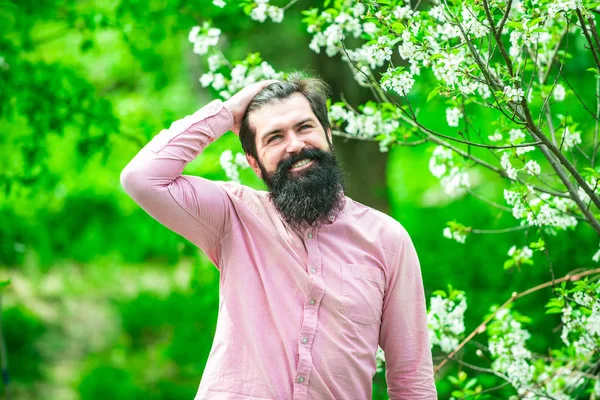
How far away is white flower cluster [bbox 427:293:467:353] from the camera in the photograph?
2.94m

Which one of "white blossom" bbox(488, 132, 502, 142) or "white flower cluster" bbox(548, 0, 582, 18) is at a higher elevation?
"white flower cluster" bbox(548, 0, 582, 18)

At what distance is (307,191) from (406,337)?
598 millimetres

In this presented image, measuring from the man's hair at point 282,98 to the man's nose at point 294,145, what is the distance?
0.16 metres

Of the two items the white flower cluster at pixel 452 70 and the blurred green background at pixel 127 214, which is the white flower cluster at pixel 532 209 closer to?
the blurred green background at pixel 127 214

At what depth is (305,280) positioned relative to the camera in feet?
7.51

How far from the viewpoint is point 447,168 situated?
9.97ft

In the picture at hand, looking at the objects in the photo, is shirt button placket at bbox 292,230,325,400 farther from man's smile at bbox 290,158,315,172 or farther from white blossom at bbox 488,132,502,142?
white blossom at bbox 488,132,502,142

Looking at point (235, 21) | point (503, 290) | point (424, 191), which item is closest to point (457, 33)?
point (235, 21)

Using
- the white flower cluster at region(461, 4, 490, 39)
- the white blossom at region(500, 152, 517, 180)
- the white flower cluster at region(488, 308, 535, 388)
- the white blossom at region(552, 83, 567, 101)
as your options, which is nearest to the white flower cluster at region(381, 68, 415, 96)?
the white flower cluster at region(461, 4, 490, 39)

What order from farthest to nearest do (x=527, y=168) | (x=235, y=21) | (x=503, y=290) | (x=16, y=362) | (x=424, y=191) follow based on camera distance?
(x=424, y=191)
(x=16, y=362)
(x=503, y=290)
(x=235, y=21)
(x=527, y=168)

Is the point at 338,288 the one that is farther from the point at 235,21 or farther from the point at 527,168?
the point at 235,21

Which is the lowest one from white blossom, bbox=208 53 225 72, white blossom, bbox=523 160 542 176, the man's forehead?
white blossom, bbox=523 160 542 176

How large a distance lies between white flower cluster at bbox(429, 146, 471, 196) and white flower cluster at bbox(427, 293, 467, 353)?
1.60 ft

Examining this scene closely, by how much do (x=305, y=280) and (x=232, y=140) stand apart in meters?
3.14
